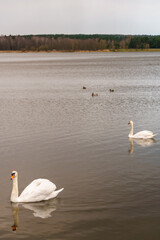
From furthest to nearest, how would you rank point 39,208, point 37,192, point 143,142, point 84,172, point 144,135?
point 144,135, point 143,142, point 84,172, point 37,192, point 39,208

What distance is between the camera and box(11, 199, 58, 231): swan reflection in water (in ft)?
34.6

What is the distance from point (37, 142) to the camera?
18016 millimetres

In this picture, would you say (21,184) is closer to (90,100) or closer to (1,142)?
(1,142)

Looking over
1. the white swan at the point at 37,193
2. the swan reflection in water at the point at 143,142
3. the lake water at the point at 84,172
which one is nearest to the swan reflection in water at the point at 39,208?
the lake water at the point at 84,172

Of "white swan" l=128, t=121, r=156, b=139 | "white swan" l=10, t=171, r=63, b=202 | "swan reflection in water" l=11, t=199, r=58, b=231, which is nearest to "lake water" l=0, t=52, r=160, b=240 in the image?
"swan reflection in water" l=11, t=199, r=58, b=231

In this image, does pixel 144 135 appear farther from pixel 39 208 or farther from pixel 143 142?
pixel 39 208

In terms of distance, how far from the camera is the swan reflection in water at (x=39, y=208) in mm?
10543

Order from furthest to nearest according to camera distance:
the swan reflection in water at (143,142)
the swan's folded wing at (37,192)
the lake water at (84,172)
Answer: the swan reflection in water at (143,142) → the swan's folded wing at (37,192) → the lake water at (84,172)

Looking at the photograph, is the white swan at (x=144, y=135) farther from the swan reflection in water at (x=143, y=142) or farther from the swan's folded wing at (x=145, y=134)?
the swan reflection in water at (x=143, y=142)

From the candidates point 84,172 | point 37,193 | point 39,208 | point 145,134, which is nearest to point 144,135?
point 145,134

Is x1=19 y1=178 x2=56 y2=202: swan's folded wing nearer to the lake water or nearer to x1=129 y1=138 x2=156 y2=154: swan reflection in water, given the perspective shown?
the lake water

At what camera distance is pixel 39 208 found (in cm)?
Answer: 1105

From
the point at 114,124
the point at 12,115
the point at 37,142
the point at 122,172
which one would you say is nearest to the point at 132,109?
the point at 114,124

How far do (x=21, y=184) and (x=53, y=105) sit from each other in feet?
59.6
